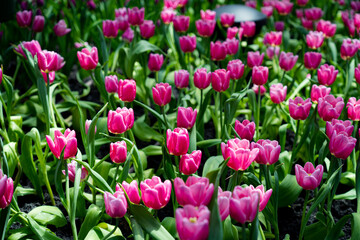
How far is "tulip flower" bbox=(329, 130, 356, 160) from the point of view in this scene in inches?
53.4

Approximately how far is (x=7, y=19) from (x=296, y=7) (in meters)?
2.41

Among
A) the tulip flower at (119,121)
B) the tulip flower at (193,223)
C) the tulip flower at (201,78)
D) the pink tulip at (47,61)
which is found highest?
the tulip flower at (193,223)

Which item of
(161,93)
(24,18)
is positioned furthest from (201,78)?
(24,18)

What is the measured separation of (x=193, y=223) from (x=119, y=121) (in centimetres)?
61

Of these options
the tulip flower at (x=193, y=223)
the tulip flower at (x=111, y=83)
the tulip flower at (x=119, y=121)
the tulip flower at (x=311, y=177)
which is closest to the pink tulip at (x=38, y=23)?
the tulip flower at (x=111, y=83)

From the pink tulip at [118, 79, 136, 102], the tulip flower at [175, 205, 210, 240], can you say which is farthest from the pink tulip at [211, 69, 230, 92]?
the tulip flower at [175, 205, 210, 240]

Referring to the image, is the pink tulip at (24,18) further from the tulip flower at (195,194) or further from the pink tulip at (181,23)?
the tulip flower at (195,194)

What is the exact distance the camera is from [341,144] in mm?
1367

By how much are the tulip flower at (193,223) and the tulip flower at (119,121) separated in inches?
22.1

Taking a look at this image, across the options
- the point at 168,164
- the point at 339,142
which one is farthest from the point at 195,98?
the point at 339,142

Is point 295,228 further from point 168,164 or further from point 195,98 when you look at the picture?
point 195,98

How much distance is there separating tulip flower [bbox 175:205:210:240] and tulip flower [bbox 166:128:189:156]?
383 mm

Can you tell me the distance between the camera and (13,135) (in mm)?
1988

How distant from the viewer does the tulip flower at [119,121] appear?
4.78ft
